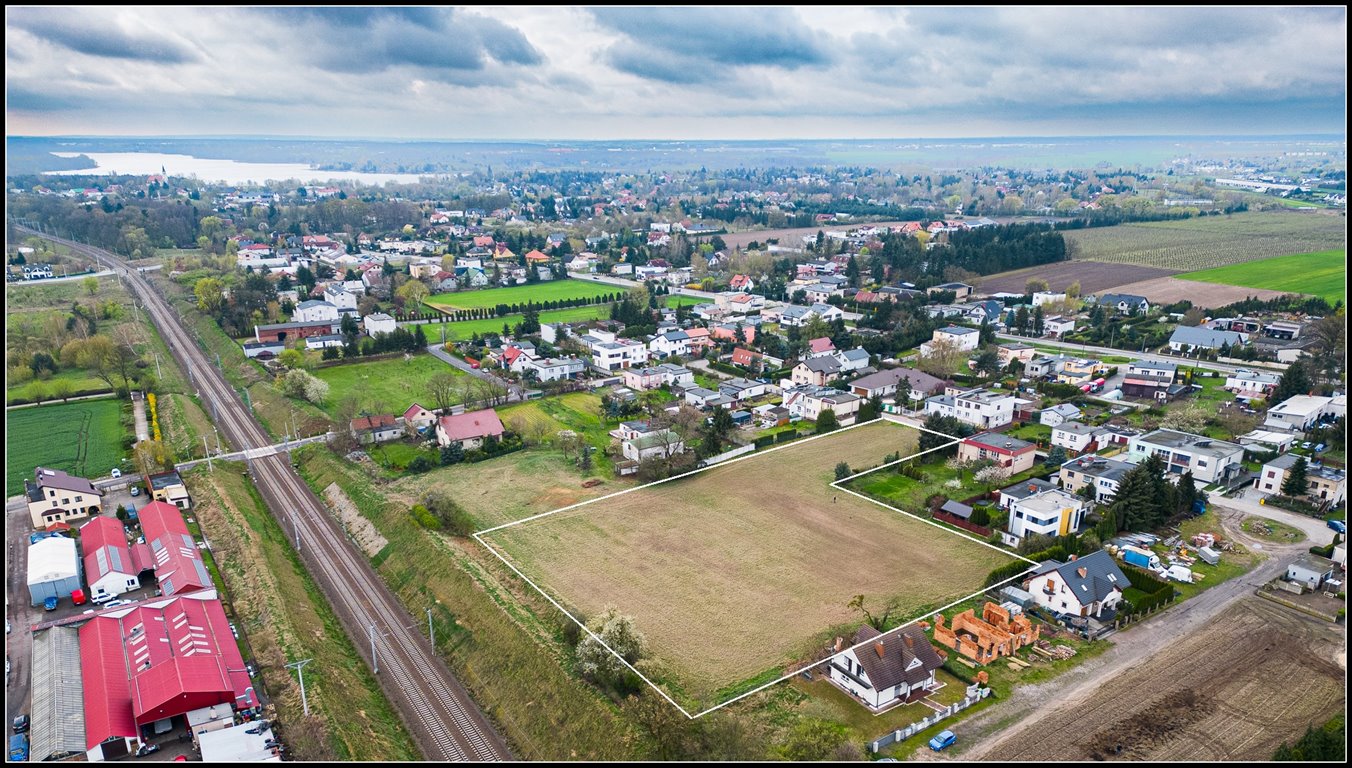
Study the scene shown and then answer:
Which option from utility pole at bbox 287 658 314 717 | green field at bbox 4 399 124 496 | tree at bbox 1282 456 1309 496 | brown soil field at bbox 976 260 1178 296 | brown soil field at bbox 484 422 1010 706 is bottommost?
utility pole at bbox 287 658 314 717

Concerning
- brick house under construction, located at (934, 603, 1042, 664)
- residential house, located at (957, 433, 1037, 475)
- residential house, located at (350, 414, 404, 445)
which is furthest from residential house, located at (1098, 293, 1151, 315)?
residential house, located at (350, 414, 404, 445)

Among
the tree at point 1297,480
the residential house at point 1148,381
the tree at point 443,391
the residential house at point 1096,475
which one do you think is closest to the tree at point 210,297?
the tree at point 443,391

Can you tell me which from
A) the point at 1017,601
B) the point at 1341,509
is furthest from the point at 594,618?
the point at 1341,509

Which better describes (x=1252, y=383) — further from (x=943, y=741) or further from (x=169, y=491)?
(x=169, y=491)

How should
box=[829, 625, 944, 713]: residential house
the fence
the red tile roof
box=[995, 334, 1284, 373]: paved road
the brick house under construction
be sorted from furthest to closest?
box=[995, 334, 1284, 373]: paved road < the red tile roof < the brick house under construction < box=[829, 625, 944, 713]: residential house < the fence

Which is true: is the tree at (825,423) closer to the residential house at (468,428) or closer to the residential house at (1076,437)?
the residential house at (1076,437)

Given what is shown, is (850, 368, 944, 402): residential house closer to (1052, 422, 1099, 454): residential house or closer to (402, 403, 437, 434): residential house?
(1052, 422, 1099, 454): residential house
